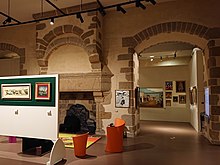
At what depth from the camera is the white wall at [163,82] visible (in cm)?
1017

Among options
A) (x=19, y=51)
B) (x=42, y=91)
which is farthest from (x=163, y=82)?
(x=42, y=91)

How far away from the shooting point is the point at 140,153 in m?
4.39

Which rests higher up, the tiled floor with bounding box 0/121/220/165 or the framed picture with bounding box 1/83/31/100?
the framed picture with bounding box 1/83/31/100

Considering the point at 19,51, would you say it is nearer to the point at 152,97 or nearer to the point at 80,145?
the point at 80,145

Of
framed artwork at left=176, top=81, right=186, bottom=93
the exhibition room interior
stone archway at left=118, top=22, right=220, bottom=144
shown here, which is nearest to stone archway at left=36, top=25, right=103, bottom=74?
the exhibition room interior

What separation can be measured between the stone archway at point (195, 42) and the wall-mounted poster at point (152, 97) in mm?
4810

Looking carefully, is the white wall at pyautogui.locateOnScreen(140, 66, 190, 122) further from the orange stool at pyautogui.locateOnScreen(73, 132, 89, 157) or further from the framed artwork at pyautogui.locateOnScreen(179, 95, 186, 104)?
the orange stool at pyautogui.locateOnScreen(73, 132, 89, 157)

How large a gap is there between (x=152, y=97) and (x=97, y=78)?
Result: 569cm

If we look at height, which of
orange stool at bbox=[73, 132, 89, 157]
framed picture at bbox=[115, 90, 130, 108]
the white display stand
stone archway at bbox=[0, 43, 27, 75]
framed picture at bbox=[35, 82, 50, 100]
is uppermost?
stone archway at bbox=[0, 43, 27, 75]

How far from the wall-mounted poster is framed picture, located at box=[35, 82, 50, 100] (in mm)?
7897

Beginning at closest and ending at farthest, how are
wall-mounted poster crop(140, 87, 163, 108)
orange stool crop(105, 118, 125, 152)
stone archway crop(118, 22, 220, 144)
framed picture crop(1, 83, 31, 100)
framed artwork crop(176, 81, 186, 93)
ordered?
1. framed picture crop(1, 83, 31, 100)
2. orange stool crop(105, 118, 125, 152)
3. stone archway crop(118, 22, 220, 144)
4. framed artwork crop(176, 81, 186, 93)
5. wall-mounted poster crop(140, 87, 163, 108)

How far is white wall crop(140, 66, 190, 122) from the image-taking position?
1017cm

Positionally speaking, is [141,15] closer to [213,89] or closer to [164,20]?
[164,20]

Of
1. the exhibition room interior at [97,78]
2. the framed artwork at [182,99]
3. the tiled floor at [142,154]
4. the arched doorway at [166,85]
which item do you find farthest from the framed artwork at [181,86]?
the tiled floor at [142,154]
